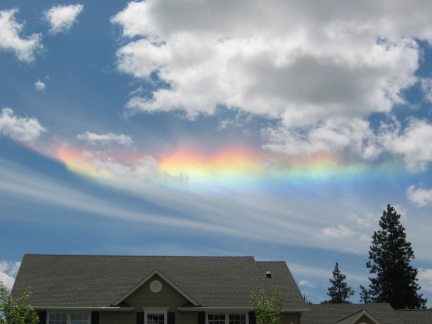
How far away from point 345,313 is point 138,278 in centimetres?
1516

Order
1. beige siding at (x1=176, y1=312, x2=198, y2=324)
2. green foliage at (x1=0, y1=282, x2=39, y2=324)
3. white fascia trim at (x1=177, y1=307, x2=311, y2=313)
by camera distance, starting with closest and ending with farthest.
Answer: green foliage at (x1=0, y1=282, x2=39, y2=324) < white fascia trim at (x1=177, y1=307, x2=311, y2=313) < beige siding at (x1=176, y1=312, x2=198, y2=324)

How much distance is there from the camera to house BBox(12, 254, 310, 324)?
140ft

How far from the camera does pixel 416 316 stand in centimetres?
5062

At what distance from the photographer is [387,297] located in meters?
73.6

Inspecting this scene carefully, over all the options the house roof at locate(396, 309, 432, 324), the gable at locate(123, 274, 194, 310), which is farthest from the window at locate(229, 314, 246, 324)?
the house roof at locate(396, 309, 432, 324)

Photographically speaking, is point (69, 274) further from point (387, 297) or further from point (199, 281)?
point (387, 297)

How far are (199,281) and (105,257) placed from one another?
25.4 ft

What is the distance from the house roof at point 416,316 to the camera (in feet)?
163

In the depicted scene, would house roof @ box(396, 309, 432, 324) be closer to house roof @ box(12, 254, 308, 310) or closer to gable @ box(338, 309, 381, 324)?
gable @ box(338, 309, 381, 324)

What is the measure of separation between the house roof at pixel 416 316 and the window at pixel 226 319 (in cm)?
1342

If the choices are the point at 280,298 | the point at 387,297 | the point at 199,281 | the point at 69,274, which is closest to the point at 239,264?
the point at 199,281

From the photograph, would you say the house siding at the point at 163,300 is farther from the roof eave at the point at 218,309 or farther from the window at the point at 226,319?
the window at the point at 226,319

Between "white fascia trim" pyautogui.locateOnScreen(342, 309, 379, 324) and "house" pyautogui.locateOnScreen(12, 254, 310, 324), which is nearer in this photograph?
"house" pyautogui.locateOnScreen(12, 254, 310, 324)

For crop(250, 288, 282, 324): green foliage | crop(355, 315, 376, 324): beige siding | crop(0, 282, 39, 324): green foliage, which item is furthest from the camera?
crop(355, 315, 376, 324): beige siding
